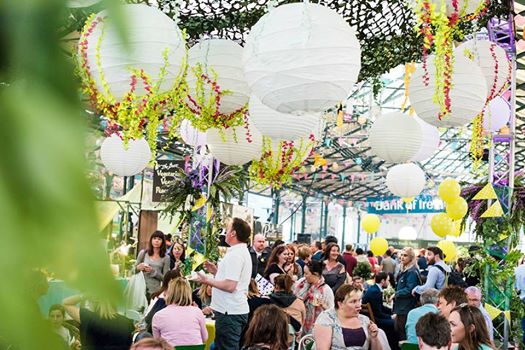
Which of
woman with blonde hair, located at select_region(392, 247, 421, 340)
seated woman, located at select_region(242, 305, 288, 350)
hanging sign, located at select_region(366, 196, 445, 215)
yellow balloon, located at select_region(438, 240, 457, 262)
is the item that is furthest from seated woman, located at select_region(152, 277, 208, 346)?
hanging sign, located at select_region(366, 196, 445, 215)

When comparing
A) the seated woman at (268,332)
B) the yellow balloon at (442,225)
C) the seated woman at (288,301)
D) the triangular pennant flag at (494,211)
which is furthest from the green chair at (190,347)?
the yellow balloon at (442,225)

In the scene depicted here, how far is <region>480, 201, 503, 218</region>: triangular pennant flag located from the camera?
241 inches

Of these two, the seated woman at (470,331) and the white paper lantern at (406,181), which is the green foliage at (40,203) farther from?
the white paper lantern at (406,181)

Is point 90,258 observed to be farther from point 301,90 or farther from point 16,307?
point 301,90

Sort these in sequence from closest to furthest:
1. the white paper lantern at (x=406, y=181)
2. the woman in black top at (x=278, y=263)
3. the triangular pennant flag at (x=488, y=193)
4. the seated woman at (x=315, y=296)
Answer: the seated woman at (x=315, y=296)
the woman in black top at (x=278, y=263)
the triangular pennant flag at (x=488, y=193)
the white paper lantern at (x=406, y=181)

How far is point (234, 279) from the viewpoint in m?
3.89

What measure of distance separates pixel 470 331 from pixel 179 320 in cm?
161

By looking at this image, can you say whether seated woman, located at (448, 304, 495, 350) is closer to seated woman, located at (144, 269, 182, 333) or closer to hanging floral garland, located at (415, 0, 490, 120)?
hanging floral garland, located at (415, 0, 490, 120)

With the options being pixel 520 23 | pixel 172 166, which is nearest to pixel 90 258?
pixel 172 166

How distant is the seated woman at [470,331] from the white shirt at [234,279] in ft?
4.45

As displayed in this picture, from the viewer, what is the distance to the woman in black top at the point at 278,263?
5.72m

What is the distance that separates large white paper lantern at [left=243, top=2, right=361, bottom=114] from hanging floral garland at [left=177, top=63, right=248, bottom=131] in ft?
2.87

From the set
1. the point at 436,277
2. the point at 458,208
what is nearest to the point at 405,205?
the point at 458,208

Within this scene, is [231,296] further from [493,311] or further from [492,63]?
[493,311]
